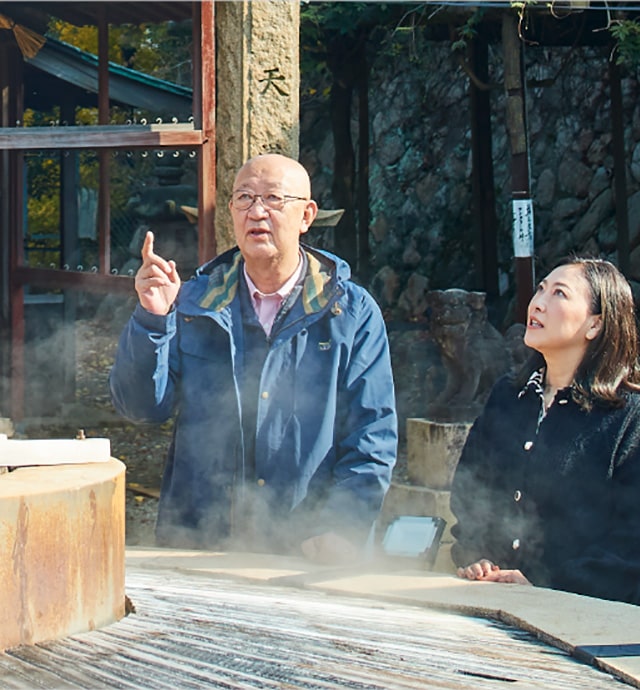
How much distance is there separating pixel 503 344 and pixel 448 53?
7.99 m

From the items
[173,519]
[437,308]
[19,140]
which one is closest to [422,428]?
[437,308]

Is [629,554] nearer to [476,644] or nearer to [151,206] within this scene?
[476,644]

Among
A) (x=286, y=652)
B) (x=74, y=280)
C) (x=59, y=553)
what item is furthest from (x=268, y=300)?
(x=74, y=280)

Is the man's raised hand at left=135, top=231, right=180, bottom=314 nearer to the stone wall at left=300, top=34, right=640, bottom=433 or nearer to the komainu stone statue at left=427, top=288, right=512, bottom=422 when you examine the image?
the komainu stone statue at left=427, top=288, right=512, bottom=422

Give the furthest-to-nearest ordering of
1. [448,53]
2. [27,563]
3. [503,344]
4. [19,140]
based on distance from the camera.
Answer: [448,53] < [503,344] < [19,140] < [27,563]

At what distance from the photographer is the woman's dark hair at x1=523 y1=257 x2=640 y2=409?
3.13 m

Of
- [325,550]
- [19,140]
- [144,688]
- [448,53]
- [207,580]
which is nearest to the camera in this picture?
[144,688]

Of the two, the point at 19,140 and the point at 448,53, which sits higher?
the point at 448,53

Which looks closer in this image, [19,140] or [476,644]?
[476,644]

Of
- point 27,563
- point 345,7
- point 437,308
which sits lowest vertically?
point 27,563

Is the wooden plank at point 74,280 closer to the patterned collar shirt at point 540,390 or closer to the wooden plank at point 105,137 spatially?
the wooden plank at point 105,137

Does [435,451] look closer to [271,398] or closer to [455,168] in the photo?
[271,398]

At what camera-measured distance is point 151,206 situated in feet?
51.9

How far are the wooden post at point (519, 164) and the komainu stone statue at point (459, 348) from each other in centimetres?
159
